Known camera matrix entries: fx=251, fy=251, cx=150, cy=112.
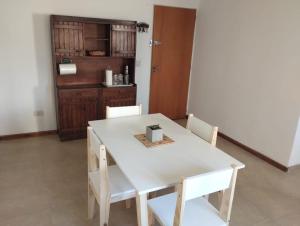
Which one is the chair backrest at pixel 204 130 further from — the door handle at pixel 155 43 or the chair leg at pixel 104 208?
the door handle at pixel 155 43

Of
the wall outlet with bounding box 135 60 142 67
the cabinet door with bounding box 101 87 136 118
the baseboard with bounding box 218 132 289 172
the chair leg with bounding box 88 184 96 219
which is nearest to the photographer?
the chair leg with bounding box 88 184 96 219

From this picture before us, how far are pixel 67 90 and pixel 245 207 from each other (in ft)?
8.51

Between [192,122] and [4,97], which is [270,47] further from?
[4,97]

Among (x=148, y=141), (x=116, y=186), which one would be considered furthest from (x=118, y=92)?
(x=116, y=186)

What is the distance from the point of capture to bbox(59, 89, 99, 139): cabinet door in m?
3.48

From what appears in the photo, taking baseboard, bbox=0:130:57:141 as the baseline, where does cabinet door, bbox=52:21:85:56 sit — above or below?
above

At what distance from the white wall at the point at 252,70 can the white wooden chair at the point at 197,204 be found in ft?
6.43

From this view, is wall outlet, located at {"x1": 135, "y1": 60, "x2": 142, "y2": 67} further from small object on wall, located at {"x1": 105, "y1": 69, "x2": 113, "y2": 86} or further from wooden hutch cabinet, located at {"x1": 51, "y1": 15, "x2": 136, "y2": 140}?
small object on wall, located at {"x1": 105, "y1": 69, "x2": 113, "y2": 86}

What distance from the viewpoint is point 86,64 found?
382cm

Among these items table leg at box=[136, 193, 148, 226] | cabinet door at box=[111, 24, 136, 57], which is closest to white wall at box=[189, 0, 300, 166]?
cabinet door at box=[111, 24, 136, 57]

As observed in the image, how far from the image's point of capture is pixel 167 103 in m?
4.71

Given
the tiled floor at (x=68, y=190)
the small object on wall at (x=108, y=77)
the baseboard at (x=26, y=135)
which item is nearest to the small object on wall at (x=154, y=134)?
the tiled floor at (x=68, y=190)

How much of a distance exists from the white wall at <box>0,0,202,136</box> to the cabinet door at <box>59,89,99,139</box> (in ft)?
1.38

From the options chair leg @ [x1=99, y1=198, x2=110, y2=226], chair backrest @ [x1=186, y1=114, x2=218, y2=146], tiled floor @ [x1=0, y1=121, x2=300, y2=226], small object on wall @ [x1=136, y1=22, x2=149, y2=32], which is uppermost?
small object on wall @ [x1=136, y1=22, x2=149, y2=32]
